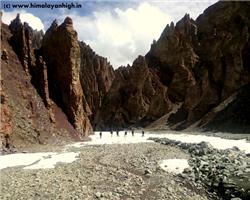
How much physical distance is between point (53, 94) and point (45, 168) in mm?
17824

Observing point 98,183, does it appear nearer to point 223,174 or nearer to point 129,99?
point 223,174

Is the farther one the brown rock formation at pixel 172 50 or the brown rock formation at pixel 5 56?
the brown rock formation at pixel 172 50

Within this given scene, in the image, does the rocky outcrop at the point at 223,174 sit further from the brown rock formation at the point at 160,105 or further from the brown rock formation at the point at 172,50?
the brown rock formation at the point at 172,50

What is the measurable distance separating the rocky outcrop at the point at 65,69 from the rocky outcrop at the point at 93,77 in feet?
200

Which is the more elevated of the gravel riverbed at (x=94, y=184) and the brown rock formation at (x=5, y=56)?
the brown rock formation at (x=5, y=56)

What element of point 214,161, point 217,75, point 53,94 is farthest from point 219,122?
point 53,94

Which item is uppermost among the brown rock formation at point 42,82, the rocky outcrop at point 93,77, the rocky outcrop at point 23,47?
the rocky outcrop at point 93,77

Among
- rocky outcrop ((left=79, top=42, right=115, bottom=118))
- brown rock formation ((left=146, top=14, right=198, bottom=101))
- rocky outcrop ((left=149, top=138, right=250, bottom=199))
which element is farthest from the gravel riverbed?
rocky outcrop ((left=79, top=42, right=115, bottom=118))

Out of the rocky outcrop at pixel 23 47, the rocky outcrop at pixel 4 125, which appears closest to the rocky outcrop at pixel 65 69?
the rocky outcrop at pixel 23 47

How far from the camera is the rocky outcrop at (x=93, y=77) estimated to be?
97500 mm

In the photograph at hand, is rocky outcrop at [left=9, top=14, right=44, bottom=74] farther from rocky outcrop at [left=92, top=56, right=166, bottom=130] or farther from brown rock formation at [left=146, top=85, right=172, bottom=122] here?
rocky outcrop at [left=92, top=56, right=166, bottom=130]

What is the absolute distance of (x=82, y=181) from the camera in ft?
29.3

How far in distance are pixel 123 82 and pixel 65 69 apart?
60.7 metres

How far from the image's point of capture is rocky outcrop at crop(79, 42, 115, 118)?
9750cm
